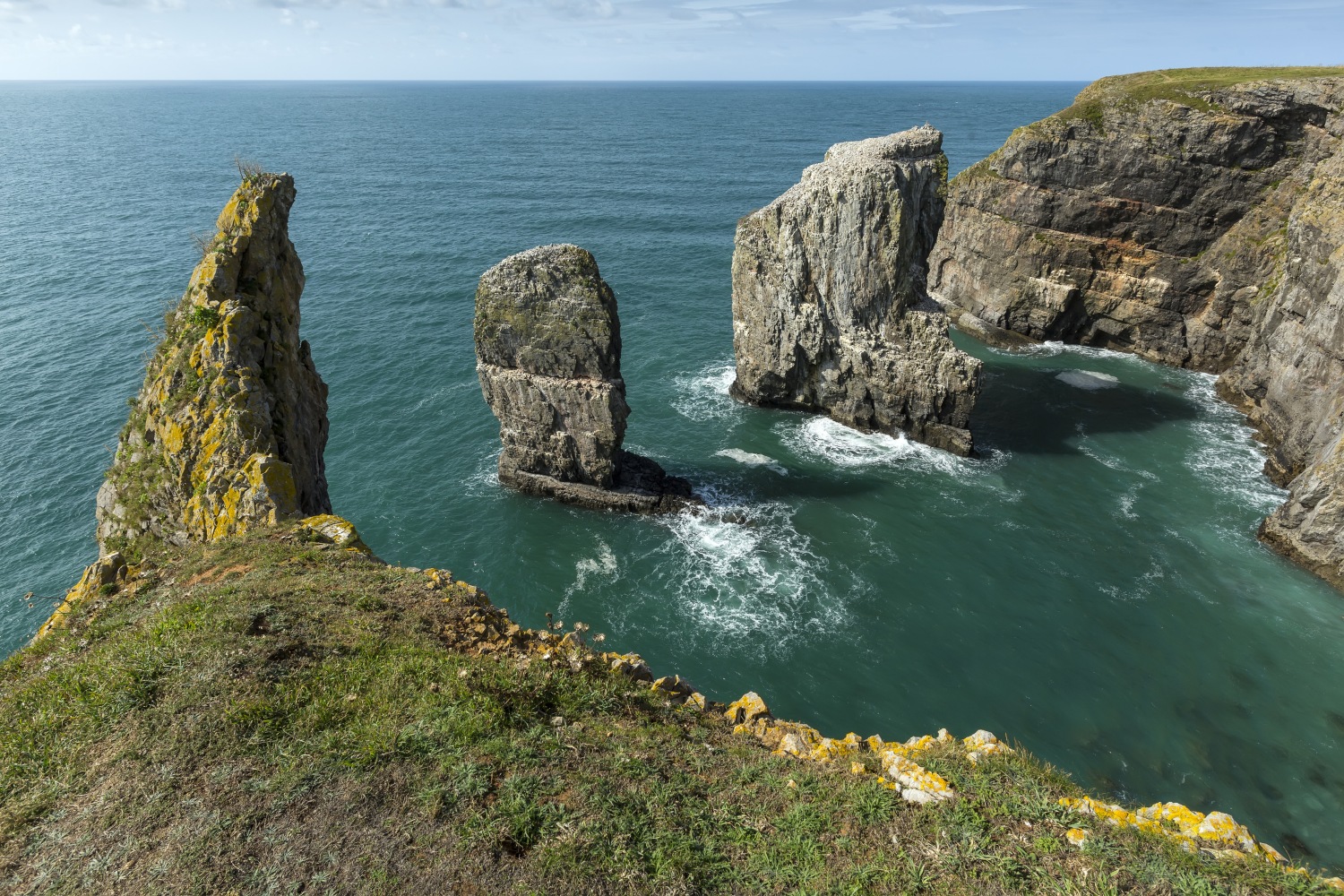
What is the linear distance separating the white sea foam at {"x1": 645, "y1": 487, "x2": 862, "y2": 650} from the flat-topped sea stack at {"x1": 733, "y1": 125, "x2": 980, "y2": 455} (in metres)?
11.7

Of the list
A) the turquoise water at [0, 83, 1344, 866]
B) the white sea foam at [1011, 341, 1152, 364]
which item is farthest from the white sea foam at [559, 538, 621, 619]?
the white sea foam at [1011, 341, 1152, 364]

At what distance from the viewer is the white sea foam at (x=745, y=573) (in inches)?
1220

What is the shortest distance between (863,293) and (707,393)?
1331 centimetres

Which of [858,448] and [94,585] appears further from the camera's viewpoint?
[858,448]

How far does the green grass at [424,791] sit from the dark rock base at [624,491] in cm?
2416

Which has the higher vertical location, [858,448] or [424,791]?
[424,791]

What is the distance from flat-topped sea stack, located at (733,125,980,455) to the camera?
4147 centimetres

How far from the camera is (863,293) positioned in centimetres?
4325

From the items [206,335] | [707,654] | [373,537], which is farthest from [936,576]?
[206,335]

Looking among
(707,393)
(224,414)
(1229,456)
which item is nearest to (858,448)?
(707,393)

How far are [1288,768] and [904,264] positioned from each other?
29887 mm

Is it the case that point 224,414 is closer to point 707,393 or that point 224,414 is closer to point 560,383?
point 560,383

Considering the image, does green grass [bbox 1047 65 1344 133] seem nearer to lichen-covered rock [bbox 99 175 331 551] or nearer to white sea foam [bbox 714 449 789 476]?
white sea foam [bbox 714 449 789 476]

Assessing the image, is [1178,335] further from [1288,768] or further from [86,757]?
[86,757]
